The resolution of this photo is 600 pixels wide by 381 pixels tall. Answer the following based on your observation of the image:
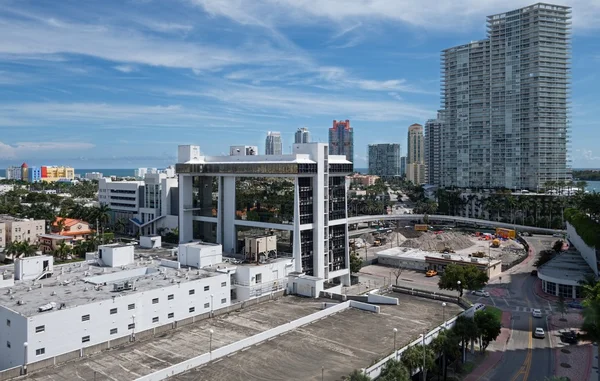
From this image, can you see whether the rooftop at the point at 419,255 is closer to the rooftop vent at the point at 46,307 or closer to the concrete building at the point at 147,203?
the concrete building at the point at 147,203

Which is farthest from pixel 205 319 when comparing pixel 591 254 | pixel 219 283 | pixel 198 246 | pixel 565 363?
pixel 591 254

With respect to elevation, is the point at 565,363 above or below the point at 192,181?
below

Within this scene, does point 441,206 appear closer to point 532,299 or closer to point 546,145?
point 546,145

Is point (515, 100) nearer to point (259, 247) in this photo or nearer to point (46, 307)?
point (259, 247)

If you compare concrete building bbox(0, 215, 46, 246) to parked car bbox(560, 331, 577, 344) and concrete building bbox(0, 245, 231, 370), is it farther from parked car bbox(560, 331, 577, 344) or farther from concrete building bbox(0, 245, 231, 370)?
parked car bbox(560, 331, 577, 344)

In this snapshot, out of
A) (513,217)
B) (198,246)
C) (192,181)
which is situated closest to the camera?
(198,246)

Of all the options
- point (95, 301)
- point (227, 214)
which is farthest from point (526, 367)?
point (227, 214)

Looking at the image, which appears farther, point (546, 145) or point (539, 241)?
point (546, 145)

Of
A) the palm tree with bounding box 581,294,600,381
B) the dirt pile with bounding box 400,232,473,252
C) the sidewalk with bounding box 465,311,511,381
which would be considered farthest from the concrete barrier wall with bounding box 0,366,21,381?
the dirt pile with bounding box 400,232,473,252
